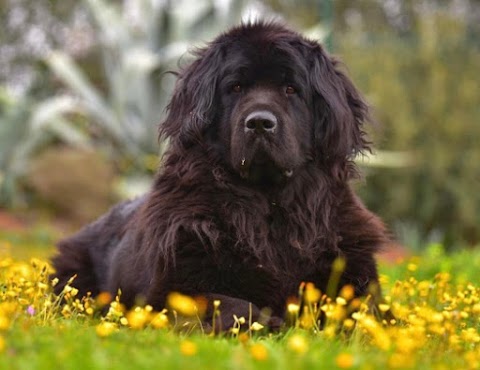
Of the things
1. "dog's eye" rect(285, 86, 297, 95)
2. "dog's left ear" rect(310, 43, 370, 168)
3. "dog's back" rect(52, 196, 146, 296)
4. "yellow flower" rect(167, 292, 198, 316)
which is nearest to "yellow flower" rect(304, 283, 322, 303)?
"yellow flower" rect(167, 292, 198, 316)

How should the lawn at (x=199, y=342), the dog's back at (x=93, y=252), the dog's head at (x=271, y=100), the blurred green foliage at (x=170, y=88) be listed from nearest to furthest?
the lawn at (x=199, y=342) < the dog's head at (x=271, y=100) < the dog's back at (x=93, y=252) < the blurred green foliage at (x=170, y=88)

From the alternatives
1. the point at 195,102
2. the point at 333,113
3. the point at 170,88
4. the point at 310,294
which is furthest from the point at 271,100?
the point at 170,88

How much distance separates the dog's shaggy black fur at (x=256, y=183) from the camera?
4434 mm

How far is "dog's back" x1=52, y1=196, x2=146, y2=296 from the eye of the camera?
5590mm

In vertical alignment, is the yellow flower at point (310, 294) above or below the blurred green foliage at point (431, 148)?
above

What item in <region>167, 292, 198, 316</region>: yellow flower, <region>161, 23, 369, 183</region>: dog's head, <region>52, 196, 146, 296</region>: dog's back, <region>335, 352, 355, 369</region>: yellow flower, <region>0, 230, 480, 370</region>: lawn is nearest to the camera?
<region>335, 352, 355, 369</region>: yellow flower

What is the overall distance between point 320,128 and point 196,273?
1096 mm

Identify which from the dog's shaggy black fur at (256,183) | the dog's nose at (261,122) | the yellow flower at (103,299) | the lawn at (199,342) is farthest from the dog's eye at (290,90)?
the yellow flower at (103,299)

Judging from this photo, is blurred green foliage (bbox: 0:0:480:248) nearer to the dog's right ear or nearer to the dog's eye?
the dog's right ear

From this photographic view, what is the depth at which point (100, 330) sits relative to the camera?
299 centimetres

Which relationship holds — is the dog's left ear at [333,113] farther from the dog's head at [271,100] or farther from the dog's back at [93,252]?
the dog's back at [93,252]

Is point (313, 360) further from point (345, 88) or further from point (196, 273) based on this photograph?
point (345, 88)

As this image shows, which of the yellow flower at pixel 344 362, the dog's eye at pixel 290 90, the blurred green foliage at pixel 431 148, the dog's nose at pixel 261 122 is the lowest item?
the blurred green foliage at pixel 431 148

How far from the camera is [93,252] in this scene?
577cm
